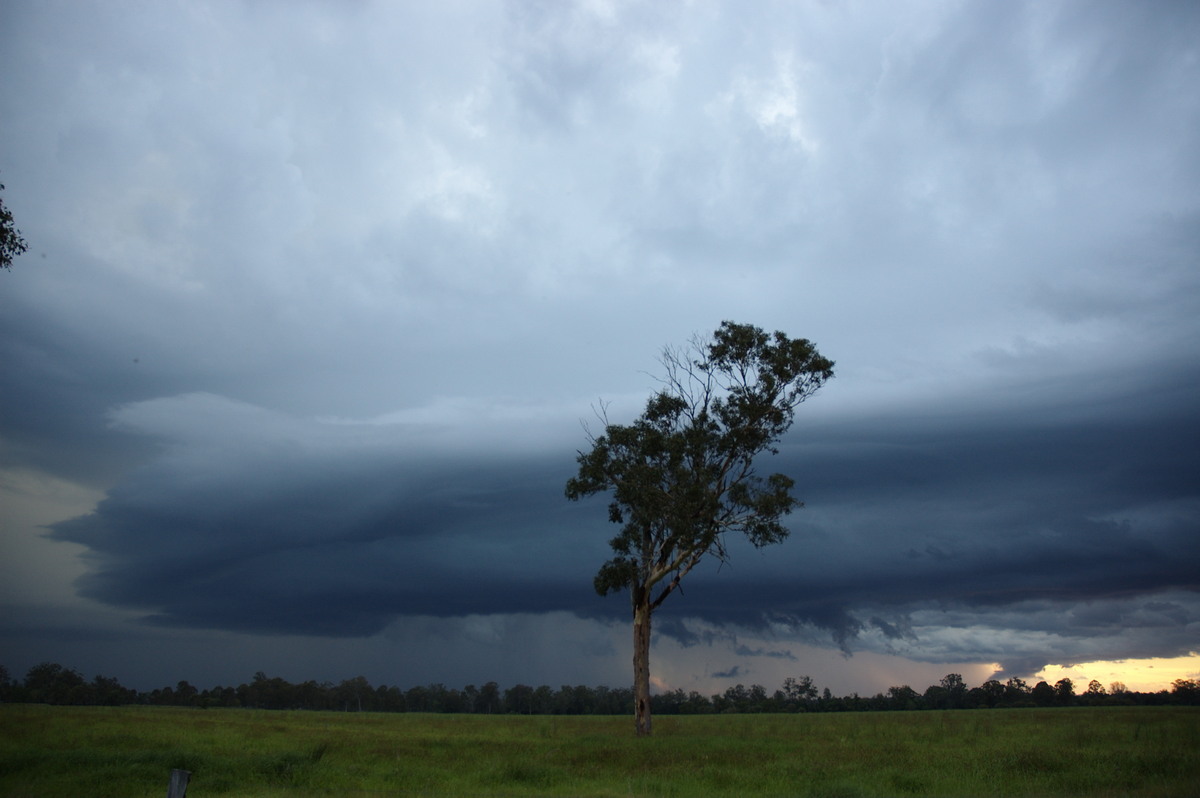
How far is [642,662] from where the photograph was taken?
1587 inches

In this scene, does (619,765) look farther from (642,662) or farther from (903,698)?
(903,698)

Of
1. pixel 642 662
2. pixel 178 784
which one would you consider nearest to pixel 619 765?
pixel 642 662

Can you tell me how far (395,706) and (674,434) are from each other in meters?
139

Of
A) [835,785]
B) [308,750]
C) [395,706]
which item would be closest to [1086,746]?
[835,785]

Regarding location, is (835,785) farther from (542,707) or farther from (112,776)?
(542,707)

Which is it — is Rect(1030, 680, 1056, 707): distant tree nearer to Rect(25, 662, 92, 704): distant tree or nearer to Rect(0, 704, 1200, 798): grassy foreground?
Rect(0, 704, 1200, 798): grassy foreground

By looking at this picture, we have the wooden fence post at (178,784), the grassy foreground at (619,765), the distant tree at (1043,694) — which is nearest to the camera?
the wooden fence post at (178,784)

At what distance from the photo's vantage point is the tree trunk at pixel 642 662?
40062 mm

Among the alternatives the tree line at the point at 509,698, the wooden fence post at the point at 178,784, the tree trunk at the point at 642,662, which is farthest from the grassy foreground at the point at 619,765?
the tree line at the point at 509,698

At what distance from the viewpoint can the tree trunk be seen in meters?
40.1

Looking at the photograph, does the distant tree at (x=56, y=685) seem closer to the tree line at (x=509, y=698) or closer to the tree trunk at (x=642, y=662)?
the tree line at (x=509, y=698)

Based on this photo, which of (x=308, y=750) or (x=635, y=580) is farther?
(x=635, y=580)

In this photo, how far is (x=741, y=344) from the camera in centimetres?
4359

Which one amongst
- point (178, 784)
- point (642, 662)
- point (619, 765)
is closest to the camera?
point (178, 784)
